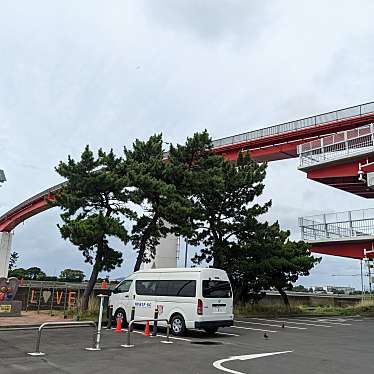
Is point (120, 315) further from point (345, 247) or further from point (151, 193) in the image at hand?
point (345, 247)

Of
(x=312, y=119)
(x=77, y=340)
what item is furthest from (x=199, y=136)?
(x=77, y=340)

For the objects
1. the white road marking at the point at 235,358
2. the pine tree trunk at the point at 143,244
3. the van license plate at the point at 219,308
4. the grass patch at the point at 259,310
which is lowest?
the white road marking at the point at 235,358

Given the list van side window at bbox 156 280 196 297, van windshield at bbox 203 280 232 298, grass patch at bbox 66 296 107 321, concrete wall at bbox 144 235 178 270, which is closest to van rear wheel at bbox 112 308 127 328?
grass patch at bbox 66 296 107 321

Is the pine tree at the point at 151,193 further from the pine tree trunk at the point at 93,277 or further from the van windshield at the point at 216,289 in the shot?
the van windshield at the point at 216,289

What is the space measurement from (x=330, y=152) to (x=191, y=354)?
17.8m

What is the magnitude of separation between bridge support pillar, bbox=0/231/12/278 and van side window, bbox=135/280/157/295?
46.8 metres

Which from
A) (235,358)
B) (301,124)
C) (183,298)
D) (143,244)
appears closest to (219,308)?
(183,298)

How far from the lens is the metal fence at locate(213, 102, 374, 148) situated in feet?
85.2

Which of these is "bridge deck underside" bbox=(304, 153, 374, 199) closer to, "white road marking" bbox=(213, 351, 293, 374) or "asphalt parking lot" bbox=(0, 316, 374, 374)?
"asphalt parking lot" bbox=(0, 316, 374, 374)

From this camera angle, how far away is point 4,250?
2264 inches

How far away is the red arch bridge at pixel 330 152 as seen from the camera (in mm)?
23688

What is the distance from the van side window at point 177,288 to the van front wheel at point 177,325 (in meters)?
0.74

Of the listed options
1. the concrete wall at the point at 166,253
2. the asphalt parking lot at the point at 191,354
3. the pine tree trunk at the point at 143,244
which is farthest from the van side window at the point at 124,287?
the concrete wall at the point at 166,253

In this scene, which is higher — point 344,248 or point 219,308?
point 344,248
